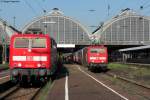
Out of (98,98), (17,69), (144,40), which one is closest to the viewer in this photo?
(98,98)

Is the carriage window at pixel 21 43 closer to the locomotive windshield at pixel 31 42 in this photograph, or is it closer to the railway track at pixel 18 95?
the locomotive windshield at pixel 31 42

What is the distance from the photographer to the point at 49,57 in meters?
24.3

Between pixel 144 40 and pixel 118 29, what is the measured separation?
9.74 metres

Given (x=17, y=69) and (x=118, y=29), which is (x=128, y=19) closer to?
(x=118, y=29)

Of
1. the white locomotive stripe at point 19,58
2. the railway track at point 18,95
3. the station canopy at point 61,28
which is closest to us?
the railway track at point 18,95

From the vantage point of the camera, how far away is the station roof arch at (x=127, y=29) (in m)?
127

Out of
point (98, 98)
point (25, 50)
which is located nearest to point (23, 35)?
point (25, 50)

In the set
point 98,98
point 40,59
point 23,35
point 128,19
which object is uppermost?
point 128,19

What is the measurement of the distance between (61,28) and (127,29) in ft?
74.2

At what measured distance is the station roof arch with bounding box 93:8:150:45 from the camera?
418ft

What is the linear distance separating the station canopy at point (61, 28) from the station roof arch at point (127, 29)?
6.77 m

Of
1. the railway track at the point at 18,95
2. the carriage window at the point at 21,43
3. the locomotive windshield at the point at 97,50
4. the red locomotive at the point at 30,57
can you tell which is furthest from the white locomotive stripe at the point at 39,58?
the locomotive windshield at the point at 97,50

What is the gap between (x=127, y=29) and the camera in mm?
128750

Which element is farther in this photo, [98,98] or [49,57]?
[49,57]
